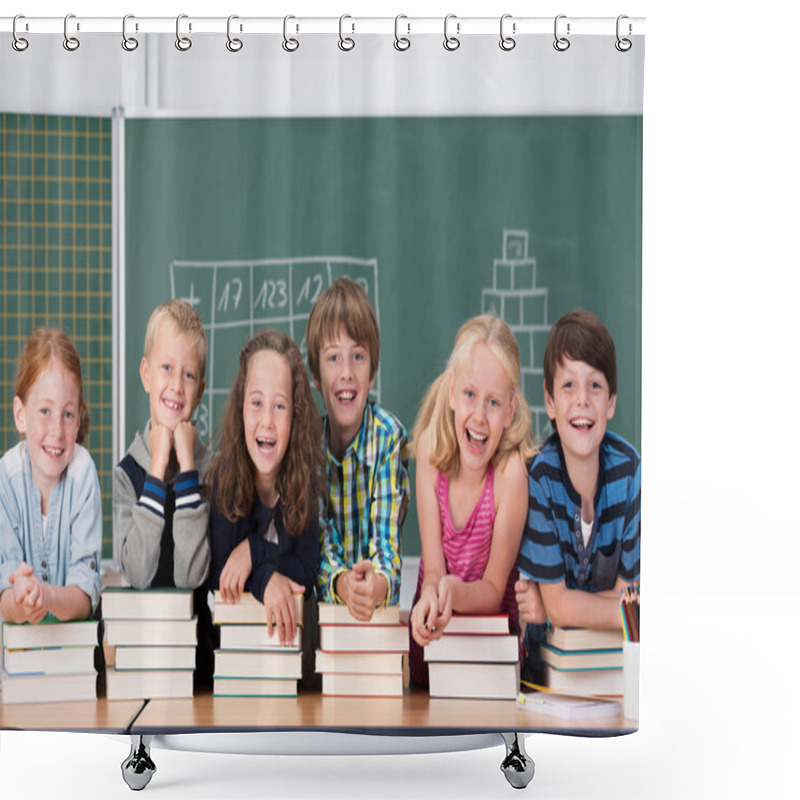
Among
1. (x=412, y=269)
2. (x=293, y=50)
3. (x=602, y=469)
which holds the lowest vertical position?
(x=602, y=469)

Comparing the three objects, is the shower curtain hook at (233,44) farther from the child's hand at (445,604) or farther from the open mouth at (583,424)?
the child's hand at (445,604)

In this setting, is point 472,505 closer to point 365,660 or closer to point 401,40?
point 365,660

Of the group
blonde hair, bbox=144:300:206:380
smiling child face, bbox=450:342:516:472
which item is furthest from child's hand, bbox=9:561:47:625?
smiling child face, bbox=450:342:516:472

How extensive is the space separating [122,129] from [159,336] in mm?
414

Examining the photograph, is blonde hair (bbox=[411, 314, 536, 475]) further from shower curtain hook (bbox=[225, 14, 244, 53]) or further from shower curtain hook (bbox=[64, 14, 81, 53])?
shower curtain hook (bbox=[64, 14, 81, 53])

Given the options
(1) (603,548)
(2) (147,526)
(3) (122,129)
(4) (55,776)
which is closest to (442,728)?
(1) (603,548)

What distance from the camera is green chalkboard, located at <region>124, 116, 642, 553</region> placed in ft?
6.97

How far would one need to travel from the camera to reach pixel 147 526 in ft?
7.01

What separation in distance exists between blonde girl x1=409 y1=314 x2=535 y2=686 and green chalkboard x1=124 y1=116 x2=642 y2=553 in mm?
89

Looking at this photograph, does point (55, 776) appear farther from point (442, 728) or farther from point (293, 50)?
point (293, 50)

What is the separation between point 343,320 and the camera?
2.13 meters

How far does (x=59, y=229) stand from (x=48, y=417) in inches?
14.8

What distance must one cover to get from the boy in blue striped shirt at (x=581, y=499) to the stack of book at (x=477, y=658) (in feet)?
0.25

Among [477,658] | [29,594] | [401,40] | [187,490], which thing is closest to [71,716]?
[29,594]
